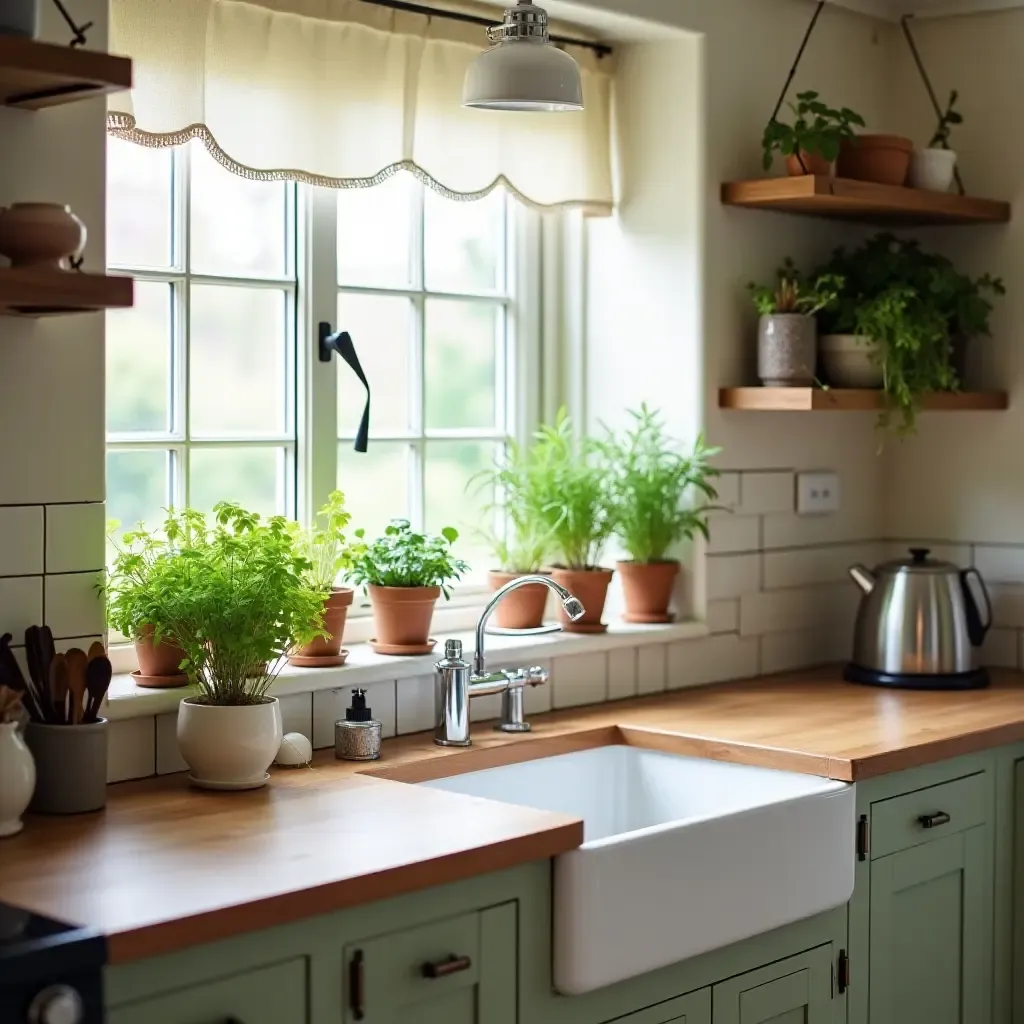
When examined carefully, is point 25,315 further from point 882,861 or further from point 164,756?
point 882,861

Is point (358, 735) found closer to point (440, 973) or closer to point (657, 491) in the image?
point (440, 973)

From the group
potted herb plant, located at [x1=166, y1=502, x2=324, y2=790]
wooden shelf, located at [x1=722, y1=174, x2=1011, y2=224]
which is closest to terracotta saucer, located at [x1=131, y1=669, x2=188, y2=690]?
potted herb plant, located at [x1=166, y1=502, x2=324, y2=790]

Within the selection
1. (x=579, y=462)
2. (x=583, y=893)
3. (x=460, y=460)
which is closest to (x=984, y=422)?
(x=579, y=462)

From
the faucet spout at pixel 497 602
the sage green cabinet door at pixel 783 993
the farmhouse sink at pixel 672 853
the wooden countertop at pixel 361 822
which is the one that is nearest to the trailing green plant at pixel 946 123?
the wooden countertop at pixel 361 822

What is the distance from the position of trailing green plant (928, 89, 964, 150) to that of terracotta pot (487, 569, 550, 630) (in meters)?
1.38

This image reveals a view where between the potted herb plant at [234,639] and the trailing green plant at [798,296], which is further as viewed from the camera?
the trailing green plant at [798,296]

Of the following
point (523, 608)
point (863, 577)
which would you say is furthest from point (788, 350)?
point (523, 608)

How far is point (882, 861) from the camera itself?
9.79ft

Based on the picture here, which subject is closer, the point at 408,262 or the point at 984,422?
the point at 408,262

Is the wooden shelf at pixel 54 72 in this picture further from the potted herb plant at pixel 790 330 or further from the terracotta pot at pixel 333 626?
the potted herb plant at pixel 790 330

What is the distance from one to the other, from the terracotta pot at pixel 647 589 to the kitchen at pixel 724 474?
63 millimetres

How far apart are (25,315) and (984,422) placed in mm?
2366

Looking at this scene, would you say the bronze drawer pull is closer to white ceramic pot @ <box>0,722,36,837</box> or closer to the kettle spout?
white ceramic pot @ <box>0,722,36,837</box>

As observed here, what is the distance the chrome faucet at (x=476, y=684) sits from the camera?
9.71ft
